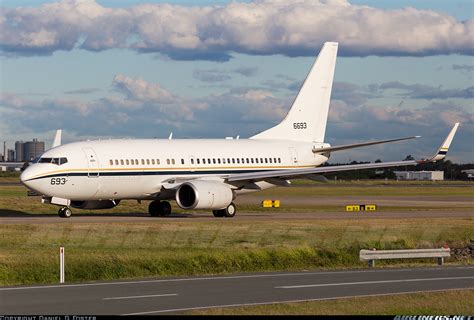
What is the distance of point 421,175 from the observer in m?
194

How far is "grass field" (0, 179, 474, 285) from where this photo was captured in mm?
28828

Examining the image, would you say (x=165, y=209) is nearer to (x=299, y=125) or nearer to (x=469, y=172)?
(x=299, y=125)

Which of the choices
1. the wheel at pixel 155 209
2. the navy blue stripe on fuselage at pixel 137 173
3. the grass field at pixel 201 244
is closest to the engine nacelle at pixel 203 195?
the navy blue stripe on fuselage at pixel 137 173

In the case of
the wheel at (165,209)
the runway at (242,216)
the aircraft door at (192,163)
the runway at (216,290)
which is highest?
the aircraft door at (192,163)

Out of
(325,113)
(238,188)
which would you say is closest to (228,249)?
(238,188)

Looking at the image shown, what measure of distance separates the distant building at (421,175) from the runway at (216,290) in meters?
159

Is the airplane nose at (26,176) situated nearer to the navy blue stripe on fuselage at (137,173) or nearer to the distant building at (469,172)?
the navy blue stripe on fuselage at (137,173)

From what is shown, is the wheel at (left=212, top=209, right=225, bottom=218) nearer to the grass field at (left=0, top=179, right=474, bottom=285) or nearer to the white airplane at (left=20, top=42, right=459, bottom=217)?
the white airplane at (left=20, top=42, right=459, bottom=217)

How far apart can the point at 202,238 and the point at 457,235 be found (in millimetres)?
10299

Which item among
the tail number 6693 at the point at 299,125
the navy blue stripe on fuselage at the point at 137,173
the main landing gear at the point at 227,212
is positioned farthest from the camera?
the tail number 6693 at the point at 299,125

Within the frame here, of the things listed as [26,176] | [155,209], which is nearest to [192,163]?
[155,209]

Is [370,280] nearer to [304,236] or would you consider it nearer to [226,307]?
[226,307]

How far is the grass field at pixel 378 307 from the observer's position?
20.0 m

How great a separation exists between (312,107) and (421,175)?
134 m
